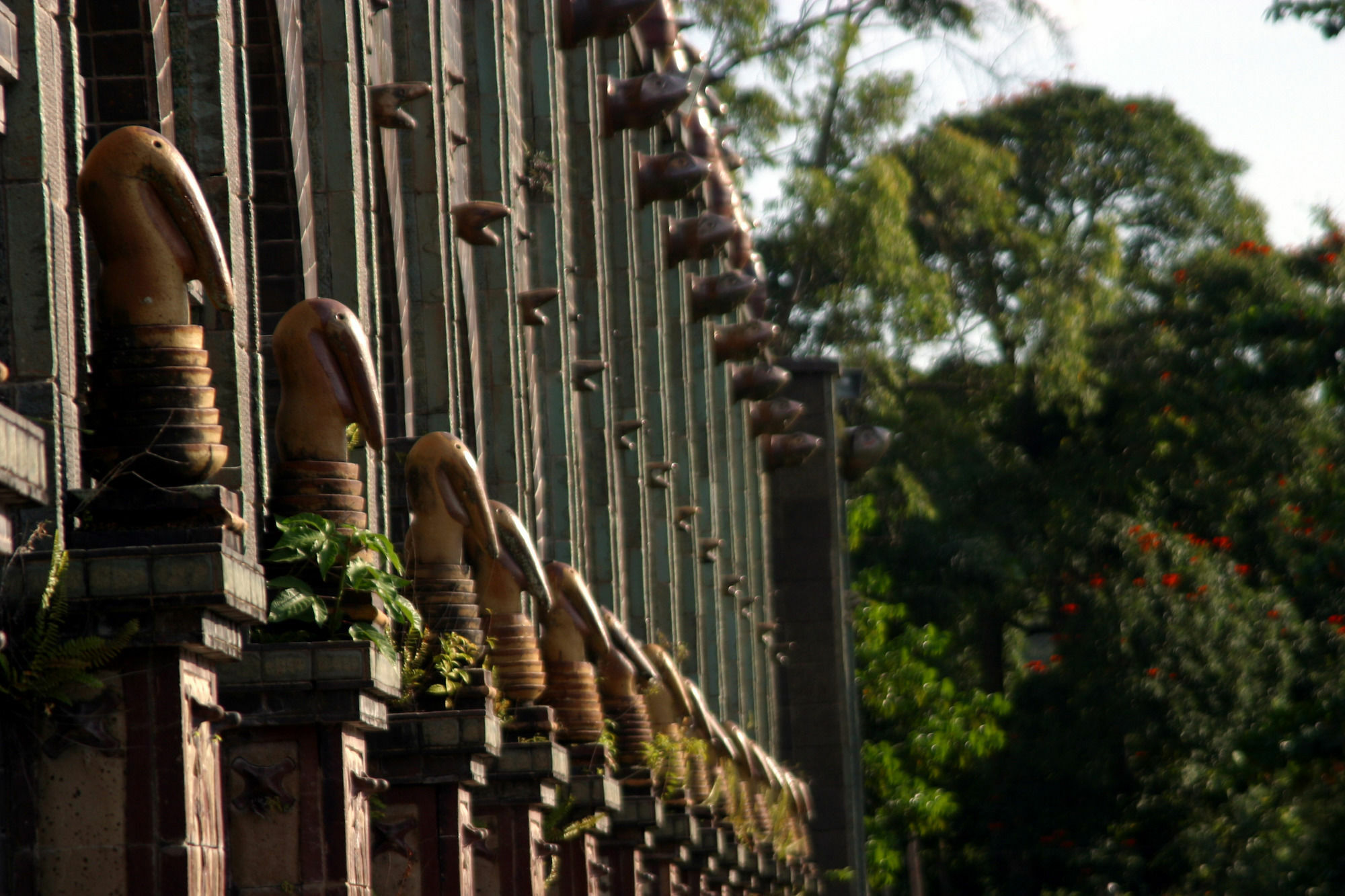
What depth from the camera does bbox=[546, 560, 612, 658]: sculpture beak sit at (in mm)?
16156

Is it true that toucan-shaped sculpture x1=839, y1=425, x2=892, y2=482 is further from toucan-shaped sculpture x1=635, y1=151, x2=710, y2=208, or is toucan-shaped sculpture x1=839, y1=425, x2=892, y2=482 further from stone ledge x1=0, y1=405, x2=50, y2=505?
Result: stone ledge x1=0, y1=405, x2=50, y2=505

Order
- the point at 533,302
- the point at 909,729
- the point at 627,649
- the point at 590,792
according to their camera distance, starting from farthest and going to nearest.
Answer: the point at 909,729 < the point at 533,302 < the point at 627,649 < the point at 590,792

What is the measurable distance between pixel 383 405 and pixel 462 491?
5.85ft

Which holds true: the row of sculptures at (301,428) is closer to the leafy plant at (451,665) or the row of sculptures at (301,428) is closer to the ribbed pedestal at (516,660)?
the ribbed pedestal at (516,660)

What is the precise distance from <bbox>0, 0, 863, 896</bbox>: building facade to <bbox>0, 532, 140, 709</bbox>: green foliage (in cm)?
5

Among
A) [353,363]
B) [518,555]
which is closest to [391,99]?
[518,555]

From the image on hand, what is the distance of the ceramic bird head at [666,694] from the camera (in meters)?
21.1

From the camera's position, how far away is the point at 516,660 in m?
14.0

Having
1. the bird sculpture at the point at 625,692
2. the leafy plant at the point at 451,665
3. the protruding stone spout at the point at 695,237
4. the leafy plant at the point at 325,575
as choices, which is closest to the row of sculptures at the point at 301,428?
the leafy plant at the point at 451,665

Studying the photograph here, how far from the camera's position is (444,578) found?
12.3m

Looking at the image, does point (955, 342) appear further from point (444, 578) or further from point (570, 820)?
point (444, 578)

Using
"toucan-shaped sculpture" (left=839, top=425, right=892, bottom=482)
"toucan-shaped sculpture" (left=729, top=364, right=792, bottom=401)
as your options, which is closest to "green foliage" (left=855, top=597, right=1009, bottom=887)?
"toucan-shaped sculpture" (left=839, top=425, right=892, bottom=482)

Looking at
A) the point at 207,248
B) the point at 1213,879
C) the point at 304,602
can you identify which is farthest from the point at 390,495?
the point at 1213,879

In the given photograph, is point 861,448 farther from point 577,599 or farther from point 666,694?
point 577,599
